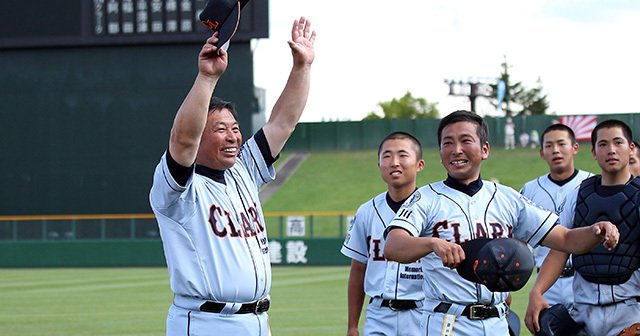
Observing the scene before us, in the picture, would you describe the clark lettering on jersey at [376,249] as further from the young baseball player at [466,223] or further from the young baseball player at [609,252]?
the young baseball player at [466,223]

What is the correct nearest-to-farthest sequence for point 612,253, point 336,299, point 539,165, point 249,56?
point 612,253 < point 336,299 < point 249,56 < point 539,165

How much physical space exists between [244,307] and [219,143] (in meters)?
0.83

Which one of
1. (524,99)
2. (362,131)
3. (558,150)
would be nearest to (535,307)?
(558,150)

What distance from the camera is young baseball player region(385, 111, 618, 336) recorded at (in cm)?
545

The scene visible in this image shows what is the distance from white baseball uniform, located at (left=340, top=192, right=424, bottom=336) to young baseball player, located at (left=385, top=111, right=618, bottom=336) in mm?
1429

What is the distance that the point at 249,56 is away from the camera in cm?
2480

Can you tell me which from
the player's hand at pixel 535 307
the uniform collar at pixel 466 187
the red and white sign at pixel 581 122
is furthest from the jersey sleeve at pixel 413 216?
the red and white sign at pixel 581 122

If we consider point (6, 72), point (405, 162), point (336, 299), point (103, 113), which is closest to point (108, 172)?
point (103, 113)

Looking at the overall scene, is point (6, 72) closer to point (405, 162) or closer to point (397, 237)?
point (405, 162)

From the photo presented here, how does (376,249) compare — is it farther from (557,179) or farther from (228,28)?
(228,28)

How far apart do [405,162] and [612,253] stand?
1.55 metres

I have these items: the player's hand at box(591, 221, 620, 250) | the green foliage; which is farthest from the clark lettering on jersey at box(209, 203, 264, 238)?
the green foliage

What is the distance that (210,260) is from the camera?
5156mm

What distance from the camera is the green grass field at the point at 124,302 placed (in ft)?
42.8
